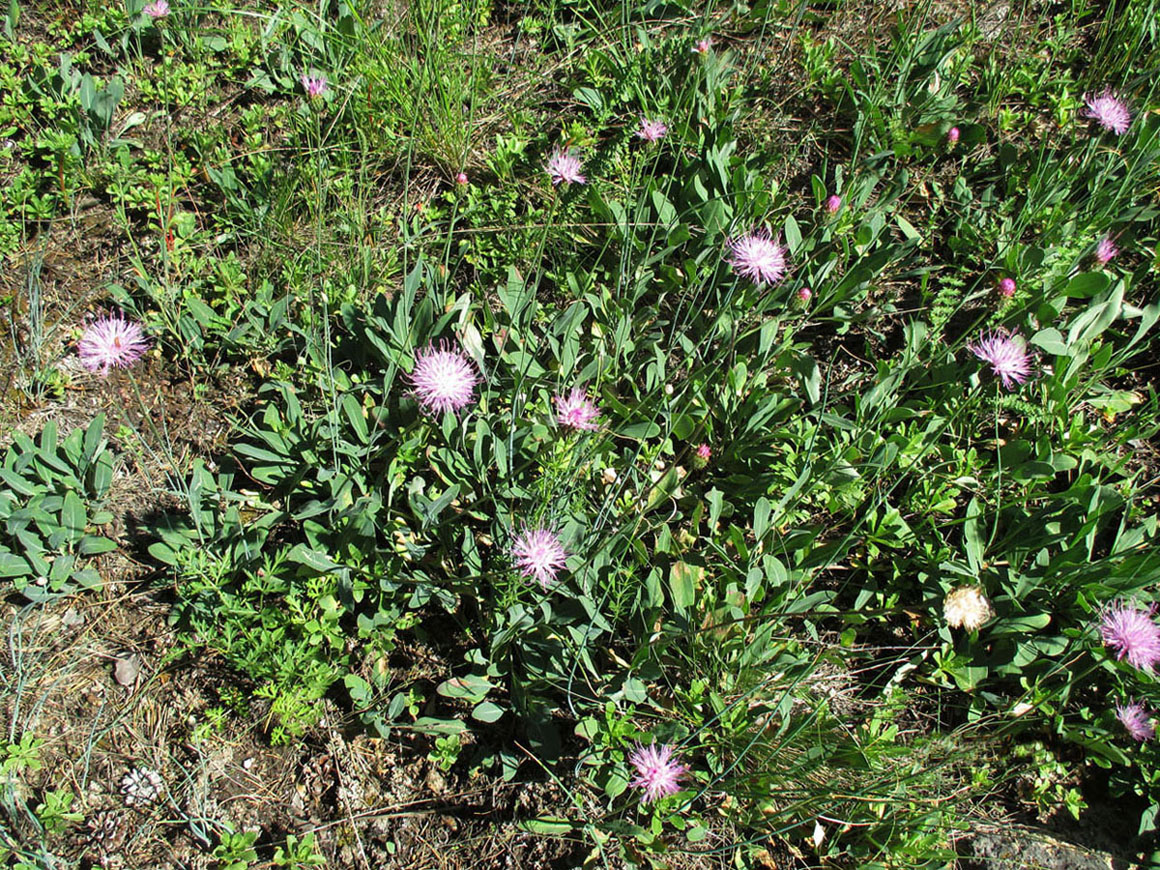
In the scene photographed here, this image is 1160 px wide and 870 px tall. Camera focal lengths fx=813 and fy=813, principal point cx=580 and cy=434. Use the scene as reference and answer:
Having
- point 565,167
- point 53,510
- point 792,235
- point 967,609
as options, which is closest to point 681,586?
point 967,609

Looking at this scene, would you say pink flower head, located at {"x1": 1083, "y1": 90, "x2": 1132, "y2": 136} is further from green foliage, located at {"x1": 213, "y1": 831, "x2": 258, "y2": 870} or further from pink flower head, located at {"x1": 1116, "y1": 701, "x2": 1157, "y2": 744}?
green foliage, located at {"x1": 213, "y1": 831, "x2": 258, "y2": 870}

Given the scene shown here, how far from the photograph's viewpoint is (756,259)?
2496 millimetres

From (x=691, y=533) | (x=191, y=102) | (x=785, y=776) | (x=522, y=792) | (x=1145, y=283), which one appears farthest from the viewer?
(x=191, y=102)

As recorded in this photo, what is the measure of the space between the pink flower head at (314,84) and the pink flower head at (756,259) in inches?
59.4

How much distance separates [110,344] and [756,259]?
190cm

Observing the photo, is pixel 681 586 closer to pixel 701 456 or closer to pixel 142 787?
pixel 701 456

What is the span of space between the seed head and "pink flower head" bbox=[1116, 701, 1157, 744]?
373 mm

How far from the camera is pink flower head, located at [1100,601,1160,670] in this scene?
205cm

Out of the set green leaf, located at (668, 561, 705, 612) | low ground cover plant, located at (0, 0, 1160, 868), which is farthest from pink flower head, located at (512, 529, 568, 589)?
green leaf, located at (668, 561, 705, 612)

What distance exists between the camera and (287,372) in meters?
2.36

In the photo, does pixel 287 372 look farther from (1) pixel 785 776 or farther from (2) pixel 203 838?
(1) pixel 785 776

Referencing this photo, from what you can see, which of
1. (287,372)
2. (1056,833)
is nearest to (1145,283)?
(1056,833)

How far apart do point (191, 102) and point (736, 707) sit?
275 centimetres

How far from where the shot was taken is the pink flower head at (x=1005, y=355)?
2414 millimetres
